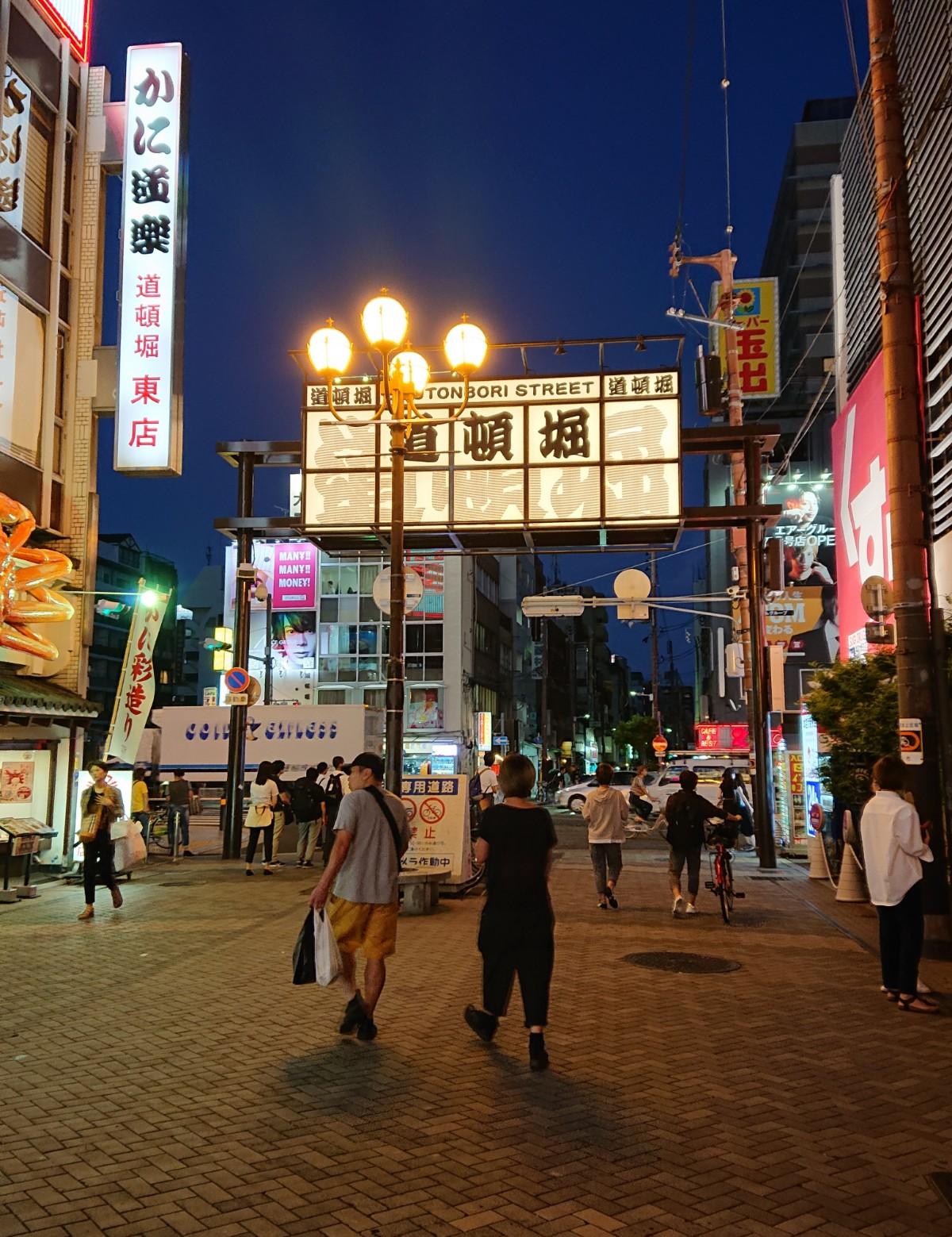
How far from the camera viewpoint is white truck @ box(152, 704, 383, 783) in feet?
109

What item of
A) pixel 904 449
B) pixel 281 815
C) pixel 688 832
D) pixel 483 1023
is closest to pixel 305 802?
pixel 281 815

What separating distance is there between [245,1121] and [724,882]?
27.4 ft

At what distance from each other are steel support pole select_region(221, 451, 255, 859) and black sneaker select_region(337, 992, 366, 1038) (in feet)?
43.7

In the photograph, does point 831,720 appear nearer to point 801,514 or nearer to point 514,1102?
point 514,1102

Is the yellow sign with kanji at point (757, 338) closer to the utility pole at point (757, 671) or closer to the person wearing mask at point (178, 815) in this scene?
the utility pole at point (757, 671)

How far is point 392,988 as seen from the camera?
28.5 feet

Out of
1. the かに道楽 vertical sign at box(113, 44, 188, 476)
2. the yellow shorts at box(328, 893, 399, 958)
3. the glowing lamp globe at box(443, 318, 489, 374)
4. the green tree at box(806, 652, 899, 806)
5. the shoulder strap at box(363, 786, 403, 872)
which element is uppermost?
the かに道楽 vertical sign at box(113, 44, 188, 476)

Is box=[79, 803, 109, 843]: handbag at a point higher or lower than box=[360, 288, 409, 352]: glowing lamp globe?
lower

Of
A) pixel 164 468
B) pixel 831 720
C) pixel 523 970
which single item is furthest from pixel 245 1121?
pixel 164 468

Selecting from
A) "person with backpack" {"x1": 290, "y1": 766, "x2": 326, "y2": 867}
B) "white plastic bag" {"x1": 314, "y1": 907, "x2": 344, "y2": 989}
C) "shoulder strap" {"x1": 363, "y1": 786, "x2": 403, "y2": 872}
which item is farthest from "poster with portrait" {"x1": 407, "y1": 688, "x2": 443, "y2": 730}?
"white plastic bag" {"x1": 314, "y1": 907, "x2": 344, "y2": 989}

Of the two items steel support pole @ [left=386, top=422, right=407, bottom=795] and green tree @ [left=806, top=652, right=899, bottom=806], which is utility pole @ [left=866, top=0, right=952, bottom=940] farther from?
steel support pole @ [left=386, top=422, right=407, bottom=795]

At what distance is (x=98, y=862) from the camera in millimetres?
12656

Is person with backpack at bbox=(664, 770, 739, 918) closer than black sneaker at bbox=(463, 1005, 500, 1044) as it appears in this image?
No

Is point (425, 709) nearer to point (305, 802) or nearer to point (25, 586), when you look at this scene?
point (305, 802)
